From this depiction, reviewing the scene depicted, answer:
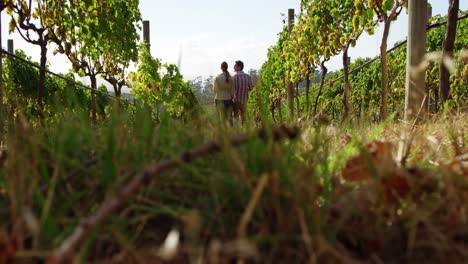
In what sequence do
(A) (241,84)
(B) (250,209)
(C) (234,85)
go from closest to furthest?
(B) (250,209) → (C) (234,85) → (A) (241,84)

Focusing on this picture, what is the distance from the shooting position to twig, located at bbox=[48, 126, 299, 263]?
24.4 inches

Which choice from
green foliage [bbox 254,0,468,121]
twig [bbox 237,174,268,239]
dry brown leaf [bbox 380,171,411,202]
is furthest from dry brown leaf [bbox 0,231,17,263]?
green foliage [bbox 254,0,468,121]

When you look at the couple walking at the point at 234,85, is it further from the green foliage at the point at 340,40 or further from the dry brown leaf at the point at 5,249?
the dry brown leaf at the point at 5,249

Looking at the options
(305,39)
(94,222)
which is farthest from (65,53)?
(94,222)

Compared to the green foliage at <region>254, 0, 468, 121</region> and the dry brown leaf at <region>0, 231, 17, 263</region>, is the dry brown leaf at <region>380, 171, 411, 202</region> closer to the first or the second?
the dry brown leaf at <region>0, 231, 17, 263</region>

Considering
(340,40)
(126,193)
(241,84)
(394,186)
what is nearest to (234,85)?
(241,84)

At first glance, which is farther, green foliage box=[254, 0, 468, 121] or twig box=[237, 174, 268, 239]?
green foliage box=[254, 0, 468, 121]

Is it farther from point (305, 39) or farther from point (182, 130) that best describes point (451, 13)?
point (305, 39)

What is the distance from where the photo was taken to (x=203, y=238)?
2.72 feet

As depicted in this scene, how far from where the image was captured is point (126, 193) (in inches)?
28.8

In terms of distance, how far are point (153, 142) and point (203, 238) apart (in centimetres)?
42

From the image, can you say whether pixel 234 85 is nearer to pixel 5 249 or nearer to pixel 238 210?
pixel 238 210

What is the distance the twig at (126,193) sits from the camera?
621 millimetres

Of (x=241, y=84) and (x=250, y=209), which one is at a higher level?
(x=241, y=84)
